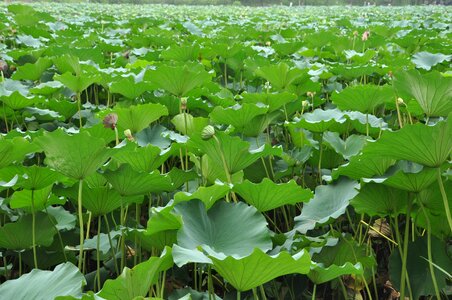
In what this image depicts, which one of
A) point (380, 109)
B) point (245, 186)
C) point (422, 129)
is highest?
point (422, 129)

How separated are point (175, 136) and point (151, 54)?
52.9 inches

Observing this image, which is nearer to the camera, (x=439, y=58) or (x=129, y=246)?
(x=129, y=246)

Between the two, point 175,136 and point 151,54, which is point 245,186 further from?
point 151,54

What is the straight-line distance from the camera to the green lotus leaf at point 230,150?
42.7 inches

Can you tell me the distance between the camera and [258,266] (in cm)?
71

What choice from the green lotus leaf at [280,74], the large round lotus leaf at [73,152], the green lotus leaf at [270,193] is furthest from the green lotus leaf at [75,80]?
the green lotus leaf at [270,193]

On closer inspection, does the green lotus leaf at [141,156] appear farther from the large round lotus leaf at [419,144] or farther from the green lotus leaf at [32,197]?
→ the large round lotus leaf at [419,144]

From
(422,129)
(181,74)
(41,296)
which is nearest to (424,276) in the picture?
(422,129)

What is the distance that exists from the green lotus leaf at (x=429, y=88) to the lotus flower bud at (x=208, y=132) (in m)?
0.40

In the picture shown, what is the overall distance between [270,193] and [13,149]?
0.50m

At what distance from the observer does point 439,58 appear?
88.3 inches

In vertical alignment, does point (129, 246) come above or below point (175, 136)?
below

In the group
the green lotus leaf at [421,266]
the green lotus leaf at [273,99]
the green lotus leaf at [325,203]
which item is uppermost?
the green lotus leaf at [273,99]

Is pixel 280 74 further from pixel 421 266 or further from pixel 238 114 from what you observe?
pixel 421 266
